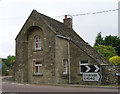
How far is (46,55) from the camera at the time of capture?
76.2 ft

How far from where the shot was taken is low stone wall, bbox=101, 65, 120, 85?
1973cm

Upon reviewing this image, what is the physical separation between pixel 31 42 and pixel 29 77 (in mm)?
4662

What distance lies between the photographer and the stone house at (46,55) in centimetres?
2266

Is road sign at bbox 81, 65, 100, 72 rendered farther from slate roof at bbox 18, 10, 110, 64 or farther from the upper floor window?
the upper floor window

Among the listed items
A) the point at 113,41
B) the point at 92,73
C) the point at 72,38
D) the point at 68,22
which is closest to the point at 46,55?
the point at 72,38

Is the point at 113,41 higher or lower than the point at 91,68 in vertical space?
higher

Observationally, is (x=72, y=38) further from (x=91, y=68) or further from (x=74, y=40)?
(x=91, y=68)

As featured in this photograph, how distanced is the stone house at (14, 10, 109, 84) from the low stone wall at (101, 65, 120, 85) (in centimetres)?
175

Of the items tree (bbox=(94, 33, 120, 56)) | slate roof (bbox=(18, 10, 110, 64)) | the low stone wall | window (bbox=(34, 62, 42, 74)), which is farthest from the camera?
tree (bbox=(94, 33, 120, 56))

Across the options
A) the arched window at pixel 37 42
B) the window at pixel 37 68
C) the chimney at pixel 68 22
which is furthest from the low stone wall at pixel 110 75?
the chimney at pixel 68 22

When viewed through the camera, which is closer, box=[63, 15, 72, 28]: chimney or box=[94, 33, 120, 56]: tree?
box=[63, 15, 72, 28]: chimney

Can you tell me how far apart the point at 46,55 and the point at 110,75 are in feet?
26.1

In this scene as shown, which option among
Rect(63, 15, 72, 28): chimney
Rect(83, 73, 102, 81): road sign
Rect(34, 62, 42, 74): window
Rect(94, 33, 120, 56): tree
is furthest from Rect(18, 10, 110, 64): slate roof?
Rect(94, 33, 120, 56): tree

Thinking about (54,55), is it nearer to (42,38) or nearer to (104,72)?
(42,38)
